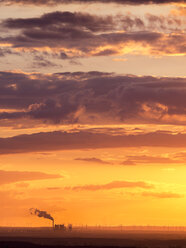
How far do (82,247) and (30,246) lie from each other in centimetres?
1755

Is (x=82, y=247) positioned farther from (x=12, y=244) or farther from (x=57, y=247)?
(x=12, y=244)

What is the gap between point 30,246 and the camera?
545 ft

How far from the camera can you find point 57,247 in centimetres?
17312

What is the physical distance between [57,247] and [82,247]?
792 centimetres

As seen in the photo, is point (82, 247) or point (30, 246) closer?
point (30, 246)

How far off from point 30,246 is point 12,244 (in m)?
10.7

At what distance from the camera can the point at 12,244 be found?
Answer: 6890 inches

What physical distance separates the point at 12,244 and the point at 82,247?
19.3m

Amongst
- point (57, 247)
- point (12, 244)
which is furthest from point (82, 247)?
point (12, 244)

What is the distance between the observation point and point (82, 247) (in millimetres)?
177250
